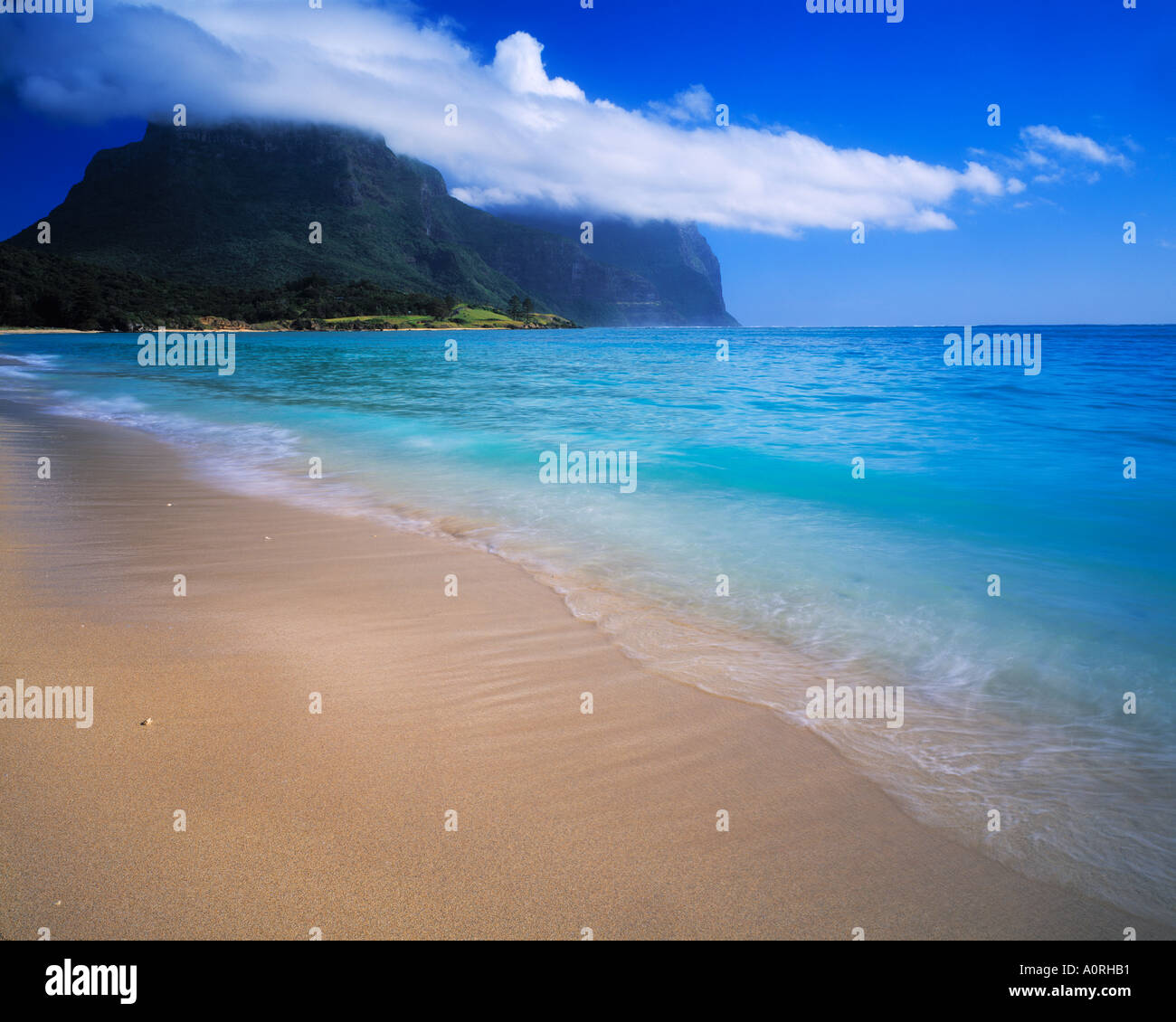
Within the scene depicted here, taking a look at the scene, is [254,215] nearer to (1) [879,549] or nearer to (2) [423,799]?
(1) [879,549]

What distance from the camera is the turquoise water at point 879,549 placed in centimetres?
351

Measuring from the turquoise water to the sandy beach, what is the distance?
475mm

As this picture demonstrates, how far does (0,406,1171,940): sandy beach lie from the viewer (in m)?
2.44

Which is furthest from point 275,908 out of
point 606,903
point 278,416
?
point 278,416

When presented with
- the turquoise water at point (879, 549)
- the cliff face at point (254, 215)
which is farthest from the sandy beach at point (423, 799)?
the cliff face at point (254, 215)

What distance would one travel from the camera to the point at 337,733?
353cm

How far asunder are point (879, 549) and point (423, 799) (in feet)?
20.7

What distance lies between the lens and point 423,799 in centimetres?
302

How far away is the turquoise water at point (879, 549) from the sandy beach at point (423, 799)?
475 millimetres

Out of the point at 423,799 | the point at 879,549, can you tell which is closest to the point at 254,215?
the point at 879,549

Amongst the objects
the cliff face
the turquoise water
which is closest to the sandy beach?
the turquoise water

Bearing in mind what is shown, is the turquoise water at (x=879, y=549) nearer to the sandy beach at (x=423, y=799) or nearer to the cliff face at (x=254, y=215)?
the sandy beach at (x=423, y=799)
